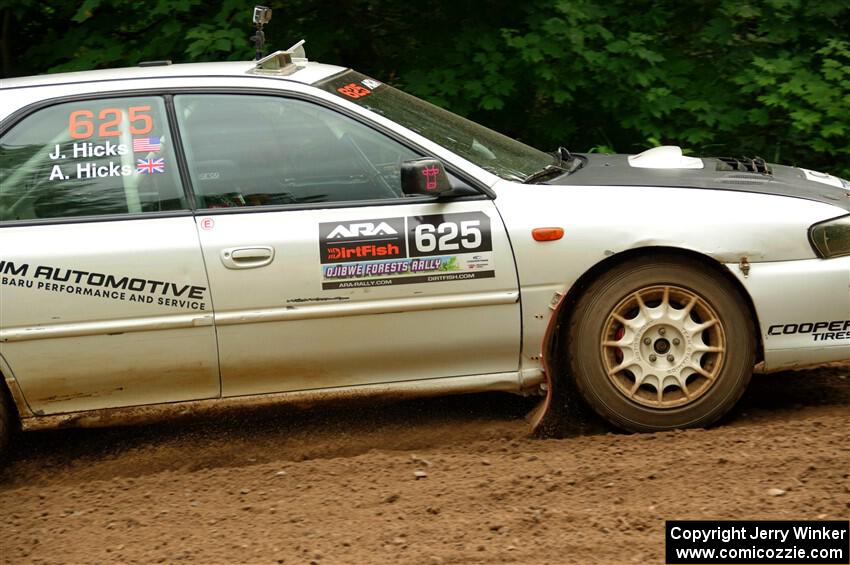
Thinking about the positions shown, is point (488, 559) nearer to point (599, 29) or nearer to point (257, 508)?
point (257, 508)

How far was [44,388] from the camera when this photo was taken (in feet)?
16.1

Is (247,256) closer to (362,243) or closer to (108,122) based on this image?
(362,243)

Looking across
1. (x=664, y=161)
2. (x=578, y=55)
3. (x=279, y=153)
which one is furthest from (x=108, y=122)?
(x=578, y=55)

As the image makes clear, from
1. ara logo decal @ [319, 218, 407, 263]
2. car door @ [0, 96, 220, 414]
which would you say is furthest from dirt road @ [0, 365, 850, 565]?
ara logo decal @ [319, 218, 407, 263]

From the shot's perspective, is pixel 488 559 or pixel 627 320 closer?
pixel 488 559

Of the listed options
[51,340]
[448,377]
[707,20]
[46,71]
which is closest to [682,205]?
[448,377]

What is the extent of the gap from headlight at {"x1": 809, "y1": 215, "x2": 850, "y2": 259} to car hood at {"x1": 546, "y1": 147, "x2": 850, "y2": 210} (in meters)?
0.12

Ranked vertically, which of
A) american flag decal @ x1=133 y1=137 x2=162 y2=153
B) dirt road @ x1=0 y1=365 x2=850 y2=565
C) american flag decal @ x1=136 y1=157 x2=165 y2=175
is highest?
american flag decal @ x1=133 y1=137 x2=162 y2=153

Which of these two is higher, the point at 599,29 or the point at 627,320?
the point at 599,29

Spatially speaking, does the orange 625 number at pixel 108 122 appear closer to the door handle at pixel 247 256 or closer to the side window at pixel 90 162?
the side window at pixel 90 162

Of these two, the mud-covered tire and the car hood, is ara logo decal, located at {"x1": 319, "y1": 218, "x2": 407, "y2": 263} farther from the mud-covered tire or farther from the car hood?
the mud-covered tire

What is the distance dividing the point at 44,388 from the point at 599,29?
180 inches

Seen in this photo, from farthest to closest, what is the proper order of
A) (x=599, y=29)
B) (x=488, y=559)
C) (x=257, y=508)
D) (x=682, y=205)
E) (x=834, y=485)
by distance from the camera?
(x=599, y=29) < (x=682, y=205) < (x=257, y=508) < (x=834, y=485) < (x=488, y=559)

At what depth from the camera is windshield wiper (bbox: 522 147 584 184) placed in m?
5.12
